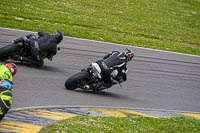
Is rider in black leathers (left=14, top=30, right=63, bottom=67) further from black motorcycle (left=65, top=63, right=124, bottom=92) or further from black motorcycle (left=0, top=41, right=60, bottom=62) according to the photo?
black motorcycle (left=65, top=63, right=124, bottom=92)

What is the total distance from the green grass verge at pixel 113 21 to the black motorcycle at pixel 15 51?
6418mm

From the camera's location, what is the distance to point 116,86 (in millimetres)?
12773

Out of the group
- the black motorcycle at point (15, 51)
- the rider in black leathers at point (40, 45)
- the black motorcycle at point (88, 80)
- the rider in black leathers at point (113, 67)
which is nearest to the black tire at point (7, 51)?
the black motorcycle at point (15, 51)

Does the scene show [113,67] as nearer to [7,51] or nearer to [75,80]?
[75,80]

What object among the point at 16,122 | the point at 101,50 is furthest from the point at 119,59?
the point at 101,50

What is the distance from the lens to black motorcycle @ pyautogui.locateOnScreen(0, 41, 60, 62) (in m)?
11.9

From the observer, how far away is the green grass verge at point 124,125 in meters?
7.45

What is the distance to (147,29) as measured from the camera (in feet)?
82.4

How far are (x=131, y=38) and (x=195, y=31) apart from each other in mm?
6921

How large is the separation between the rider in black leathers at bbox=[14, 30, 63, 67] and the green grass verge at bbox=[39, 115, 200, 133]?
375cm

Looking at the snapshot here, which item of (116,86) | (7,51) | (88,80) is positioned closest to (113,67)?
(88,80)

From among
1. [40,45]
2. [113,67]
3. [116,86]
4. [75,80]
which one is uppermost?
[40,45]

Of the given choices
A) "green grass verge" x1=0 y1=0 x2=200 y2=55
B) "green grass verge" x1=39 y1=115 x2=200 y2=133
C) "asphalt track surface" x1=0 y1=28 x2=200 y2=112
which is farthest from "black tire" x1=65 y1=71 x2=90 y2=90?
"green grass verge" x1=0 y1=0 x2=200 y2=55

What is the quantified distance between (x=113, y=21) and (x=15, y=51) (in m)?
13.5
